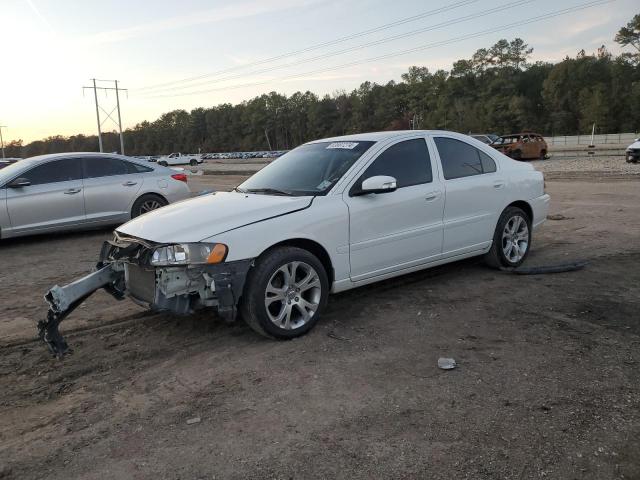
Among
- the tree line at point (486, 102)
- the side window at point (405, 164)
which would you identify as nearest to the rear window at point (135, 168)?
the side window at point (405, 164)

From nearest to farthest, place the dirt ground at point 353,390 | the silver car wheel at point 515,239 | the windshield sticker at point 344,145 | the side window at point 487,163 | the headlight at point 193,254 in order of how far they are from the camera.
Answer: the dirt ground at point 353,390 → the headlight at point 193,254 → the windshield sticker at point 344,145 → the side window at point 487,163 → the silver car wheel at point 515,239

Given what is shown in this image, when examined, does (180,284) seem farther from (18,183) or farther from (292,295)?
(18,183)

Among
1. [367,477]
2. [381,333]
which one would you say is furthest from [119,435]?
[381,333]

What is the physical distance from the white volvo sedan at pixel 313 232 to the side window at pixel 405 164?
1cm

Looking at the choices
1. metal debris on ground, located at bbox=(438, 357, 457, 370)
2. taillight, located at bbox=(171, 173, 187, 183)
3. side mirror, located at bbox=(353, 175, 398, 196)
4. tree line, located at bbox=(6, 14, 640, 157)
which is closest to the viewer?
metal debris on ground, located at bbox=(438, 357, 457, 370)

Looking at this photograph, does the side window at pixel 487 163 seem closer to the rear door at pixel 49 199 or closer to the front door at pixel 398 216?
the front door at pixel 398 216

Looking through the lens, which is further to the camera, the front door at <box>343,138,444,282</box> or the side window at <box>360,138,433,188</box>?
the side window at <box>360,138,433,188</box>

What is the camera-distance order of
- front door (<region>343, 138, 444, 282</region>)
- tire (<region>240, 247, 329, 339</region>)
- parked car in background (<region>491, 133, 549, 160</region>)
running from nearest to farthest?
1. tire (<region>240, 247, 329, 339</region>)
2. front door (<region>343, 138, 444, 282</region>)
3. parked car in background (<region>491, 133, 549, 160</region>)

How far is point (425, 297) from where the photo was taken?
554cm

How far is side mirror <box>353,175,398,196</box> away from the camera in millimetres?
4832

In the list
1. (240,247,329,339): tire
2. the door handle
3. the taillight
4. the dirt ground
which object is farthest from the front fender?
the taillight

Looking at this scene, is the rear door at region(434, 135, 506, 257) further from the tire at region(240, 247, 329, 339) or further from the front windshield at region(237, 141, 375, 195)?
the tire at region(240, 247, 329, 339)

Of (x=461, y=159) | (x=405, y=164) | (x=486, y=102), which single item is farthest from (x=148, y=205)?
(x=486, y=102)

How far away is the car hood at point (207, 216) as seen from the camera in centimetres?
432
